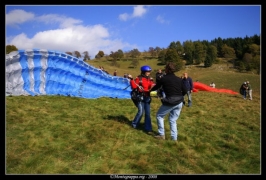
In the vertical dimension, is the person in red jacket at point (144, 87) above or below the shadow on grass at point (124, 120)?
above

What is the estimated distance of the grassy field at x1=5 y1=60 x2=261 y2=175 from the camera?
5.65 m

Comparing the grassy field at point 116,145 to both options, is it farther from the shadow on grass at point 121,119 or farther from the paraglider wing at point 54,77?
the paraglider wing at point 54,77

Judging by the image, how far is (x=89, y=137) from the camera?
7.50 meters

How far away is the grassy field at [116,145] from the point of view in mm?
5652

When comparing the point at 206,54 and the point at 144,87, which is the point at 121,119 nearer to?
the point at 144,87

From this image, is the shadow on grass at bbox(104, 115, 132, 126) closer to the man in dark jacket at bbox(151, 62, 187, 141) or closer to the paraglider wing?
the man in dark jacket at bbox(151, 62, 187, 141)

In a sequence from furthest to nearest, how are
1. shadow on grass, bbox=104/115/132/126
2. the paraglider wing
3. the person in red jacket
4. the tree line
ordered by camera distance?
the tree line, the paraglider wing, shadow on grass, bbox=104/115/132/126, the person in red jacket

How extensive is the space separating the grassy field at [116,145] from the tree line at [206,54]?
85889 mm

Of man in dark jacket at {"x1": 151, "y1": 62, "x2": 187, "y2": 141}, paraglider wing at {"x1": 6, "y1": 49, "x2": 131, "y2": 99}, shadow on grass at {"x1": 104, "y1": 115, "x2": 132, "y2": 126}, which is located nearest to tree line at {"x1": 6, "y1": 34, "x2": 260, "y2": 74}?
paraglider wing at {"x1": 6, "y1": 49, "x2": 131, "y2": 99}

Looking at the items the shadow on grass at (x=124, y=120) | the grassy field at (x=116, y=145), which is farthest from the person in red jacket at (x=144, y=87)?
the grassy field at (x=116, y=145)

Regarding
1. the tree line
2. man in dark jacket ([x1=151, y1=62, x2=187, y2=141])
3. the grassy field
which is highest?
the tree line

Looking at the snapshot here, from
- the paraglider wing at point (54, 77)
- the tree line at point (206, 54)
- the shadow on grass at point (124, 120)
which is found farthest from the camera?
the tree line at point (206, 54)

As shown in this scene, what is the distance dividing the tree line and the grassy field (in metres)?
85.9
